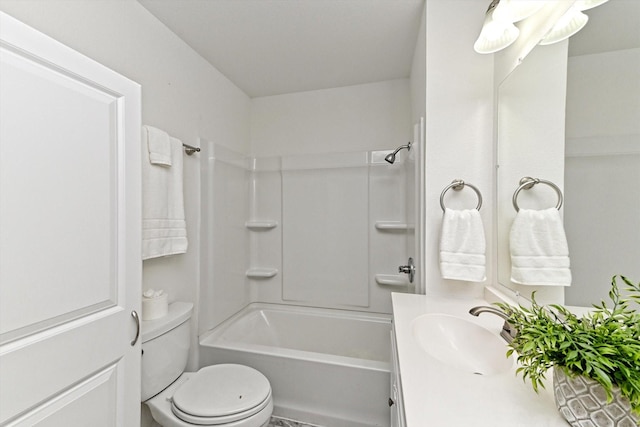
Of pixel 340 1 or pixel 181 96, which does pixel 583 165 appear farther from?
pixel 181 96

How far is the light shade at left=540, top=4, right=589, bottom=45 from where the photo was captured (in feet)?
2.71

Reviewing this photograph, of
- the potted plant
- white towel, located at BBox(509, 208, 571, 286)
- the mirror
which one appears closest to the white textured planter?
the potted plant

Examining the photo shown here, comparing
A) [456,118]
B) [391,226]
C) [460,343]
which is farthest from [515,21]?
[391,226]

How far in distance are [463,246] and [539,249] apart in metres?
0.31

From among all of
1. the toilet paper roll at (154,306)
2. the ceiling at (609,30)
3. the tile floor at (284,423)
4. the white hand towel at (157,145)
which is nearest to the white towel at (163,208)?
the white hand towel at (157,145)

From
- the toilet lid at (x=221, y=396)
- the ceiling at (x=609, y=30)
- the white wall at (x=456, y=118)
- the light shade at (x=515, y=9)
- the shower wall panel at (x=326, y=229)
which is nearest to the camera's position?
the ceiling at (x=609, y=30)

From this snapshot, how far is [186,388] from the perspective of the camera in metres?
1.39

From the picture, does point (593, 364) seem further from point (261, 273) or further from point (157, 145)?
point (261, 273)

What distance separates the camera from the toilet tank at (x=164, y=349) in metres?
1.32

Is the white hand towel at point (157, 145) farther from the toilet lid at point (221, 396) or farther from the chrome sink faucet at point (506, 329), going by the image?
the chrome sink faucet at point (506, 329)

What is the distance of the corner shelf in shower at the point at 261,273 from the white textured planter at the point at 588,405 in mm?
2226

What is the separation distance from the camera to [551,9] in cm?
98

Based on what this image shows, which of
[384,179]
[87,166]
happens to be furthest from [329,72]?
[87,166]

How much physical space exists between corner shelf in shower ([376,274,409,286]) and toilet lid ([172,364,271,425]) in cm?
122
